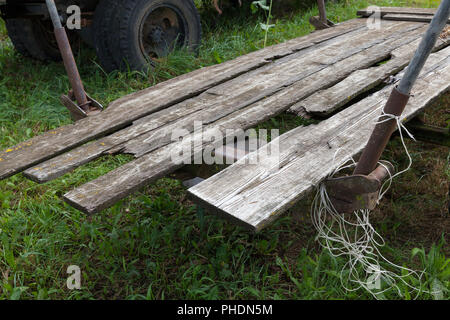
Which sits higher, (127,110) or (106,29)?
(106,29)

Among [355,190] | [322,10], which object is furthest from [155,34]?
[355,190]

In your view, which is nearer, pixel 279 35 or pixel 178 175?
pixel 178 175

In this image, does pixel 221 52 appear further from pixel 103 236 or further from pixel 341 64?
pixel 103 236

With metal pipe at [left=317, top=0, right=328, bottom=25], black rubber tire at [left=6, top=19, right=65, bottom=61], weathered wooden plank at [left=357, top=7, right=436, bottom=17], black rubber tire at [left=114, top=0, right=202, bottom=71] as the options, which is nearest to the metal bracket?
black rubber tire at [left=114, top=0, right=202, bottom=71]

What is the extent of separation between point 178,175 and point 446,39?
102 inches

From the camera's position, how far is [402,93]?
1463mm

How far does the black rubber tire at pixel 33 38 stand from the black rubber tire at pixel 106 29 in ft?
3.34

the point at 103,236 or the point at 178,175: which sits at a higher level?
the point at 178,175

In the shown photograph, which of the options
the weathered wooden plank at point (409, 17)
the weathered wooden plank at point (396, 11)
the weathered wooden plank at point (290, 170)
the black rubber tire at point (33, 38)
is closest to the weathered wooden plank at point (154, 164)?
the weathered wooden plank at point (290, 170)

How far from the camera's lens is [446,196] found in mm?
2760

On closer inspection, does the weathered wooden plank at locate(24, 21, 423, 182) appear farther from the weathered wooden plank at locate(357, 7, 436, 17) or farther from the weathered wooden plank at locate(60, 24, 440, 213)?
the weathered wooden plank at locate(357, 7, 436, 17)

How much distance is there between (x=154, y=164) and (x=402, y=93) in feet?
3.29

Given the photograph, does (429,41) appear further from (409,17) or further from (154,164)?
(409,17)
